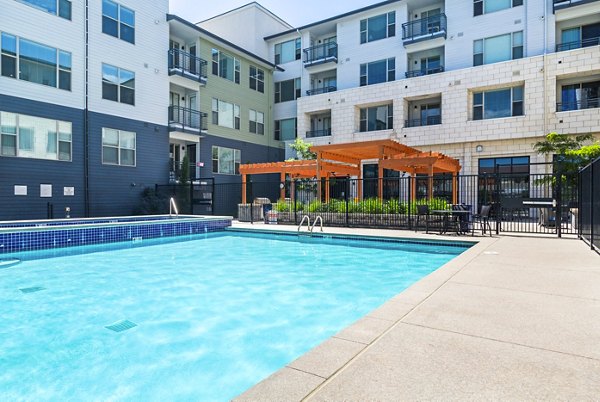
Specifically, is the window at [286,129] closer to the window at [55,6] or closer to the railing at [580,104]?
the window at [55,6]

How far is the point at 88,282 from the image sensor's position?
6.32 m

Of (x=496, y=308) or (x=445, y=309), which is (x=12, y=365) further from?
(x=496, y=308)

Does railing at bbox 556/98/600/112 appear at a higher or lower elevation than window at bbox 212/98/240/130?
lower

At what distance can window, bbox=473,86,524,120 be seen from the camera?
1925 centimetres

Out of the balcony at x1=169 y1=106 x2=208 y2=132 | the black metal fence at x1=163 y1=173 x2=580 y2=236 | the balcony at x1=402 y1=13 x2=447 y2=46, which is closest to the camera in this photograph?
the black metal fence at x1=163 y1=173 x2=580 y2=236

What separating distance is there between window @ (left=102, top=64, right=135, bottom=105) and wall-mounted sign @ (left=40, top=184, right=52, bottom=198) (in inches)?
184

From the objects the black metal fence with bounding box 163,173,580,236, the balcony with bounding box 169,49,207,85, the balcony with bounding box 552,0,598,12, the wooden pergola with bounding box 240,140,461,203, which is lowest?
the black metal fence with bounding box 163,173,580,236

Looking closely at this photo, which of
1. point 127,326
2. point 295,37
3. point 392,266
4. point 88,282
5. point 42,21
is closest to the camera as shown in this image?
point 127,326

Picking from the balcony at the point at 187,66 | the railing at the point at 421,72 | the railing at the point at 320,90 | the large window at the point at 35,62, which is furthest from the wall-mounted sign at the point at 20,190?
the railing at the point at 421,72

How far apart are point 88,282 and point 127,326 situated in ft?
8.50

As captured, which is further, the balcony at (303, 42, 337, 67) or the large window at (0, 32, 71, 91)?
the balcony at (303, 42, 337, 67)

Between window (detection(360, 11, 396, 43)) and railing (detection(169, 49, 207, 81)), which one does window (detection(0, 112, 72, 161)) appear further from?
window (detection(360, 11, 396, 43))

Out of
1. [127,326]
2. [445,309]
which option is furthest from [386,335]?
[127,326]

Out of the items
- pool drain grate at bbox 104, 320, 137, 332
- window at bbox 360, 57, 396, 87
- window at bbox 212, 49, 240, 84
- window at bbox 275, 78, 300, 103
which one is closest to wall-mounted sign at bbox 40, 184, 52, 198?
window at bbox 212, 49, 240, 84
